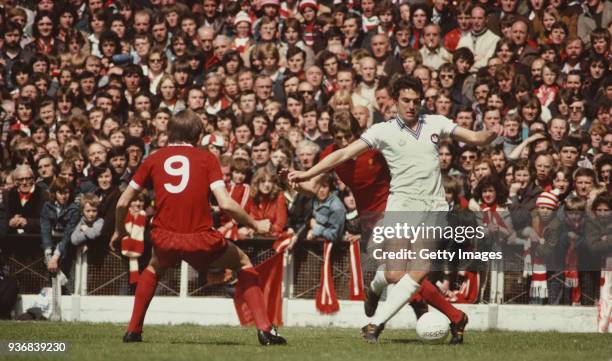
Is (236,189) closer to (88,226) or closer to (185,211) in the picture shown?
(88,226)

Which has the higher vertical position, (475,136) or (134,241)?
(475,136)

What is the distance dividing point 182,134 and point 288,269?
4.69 meters

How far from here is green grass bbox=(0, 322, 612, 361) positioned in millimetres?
9359

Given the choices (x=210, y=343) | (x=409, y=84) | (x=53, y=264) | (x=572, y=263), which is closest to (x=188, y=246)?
(x=210, y=343)

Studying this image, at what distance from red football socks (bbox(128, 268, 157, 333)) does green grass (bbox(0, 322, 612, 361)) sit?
0.21m

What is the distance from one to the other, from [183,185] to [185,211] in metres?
0.22

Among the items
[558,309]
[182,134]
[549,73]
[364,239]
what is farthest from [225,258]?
[549,73]

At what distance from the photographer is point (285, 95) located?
1745 cm

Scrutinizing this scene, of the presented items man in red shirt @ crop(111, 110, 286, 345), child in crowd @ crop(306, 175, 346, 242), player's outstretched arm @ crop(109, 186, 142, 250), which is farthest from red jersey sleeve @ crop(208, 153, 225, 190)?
child in crowd @ crop(306, 175, 346, 242)

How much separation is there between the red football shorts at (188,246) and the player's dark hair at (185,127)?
79cm

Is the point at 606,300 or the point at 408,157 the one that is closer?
the point at 408,157

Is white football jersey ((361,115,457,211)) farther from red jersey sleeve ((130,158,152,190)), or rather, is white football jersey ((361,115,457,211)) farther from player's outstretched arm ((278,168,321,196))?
red jersey sleeve ((130,158,152,190))

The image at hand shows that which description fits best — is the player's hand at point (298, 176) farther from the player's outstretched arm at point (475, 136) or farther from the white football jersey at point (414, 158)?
the player's outstretched arm at point (475, 136)

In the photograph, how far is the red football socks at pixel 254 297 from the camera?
33.7 ft
